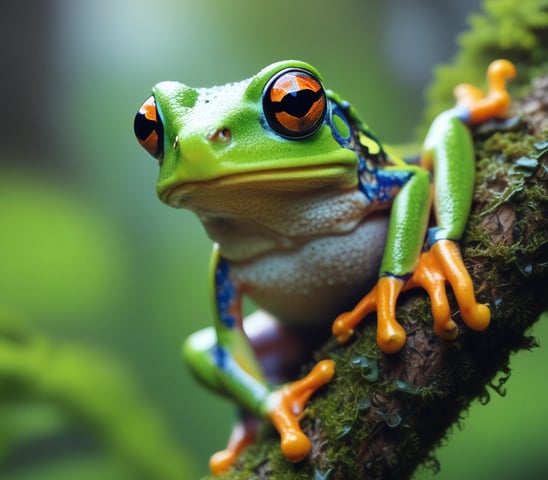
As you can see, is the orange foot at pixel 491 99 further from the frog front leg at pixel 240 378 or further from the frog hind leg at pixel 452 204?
the frog front leg at pixel 240 378

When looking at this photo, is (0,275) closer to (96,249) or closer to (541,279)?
(96,249)

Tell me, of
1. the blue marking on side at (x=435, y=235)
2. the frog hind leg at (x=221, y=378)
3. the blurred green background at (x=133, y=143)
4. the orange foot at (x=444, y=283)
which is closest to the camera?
the orange foot at (x=444, y=283)

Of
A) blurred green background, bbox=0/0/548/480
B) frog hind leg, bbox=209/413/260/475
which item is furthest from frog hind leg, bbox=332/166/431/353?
blurred green background, bbox=0/0/548/480

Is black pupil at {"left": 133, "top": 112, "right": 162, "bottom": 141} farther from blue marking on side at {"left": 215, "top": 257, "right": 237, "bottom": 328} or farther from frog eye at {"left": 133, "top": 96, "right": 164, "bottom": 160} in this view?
blue marking on side at {"left": 215, "top": 257, "right": 237, "bottom": 328}

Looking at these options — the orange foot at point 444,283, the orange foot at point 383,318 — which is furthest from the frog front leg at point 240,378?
the orange foot at point 444,283

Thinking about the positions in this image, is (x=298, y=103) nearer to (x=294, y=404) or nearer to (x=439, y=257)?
(x=439, y=257)

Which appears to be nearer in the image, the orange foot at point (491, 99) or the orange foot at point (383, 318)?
the orange foot at point (383, 318)

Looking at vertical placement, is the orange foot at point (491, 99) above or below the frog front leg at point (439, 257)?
above

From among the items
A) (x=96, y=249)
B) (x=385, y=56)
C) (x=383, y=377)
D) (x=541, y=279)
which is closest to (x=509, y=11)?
(x=541, y=279)
